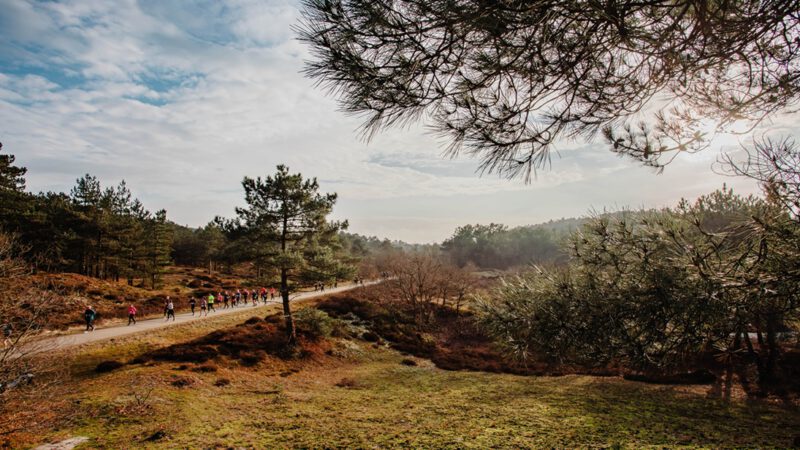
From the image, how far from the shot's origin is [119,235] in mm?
32844

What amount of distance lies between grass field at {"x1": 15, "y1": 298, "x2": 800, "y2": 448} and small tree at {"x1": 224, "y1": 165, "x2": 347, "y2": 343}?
494 cm

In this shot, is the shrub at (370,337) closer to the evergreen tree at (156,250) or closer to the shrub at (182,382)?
the shrub at (182,382)

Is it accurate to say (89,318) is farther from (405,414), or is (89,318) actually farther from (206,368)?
(405,414)

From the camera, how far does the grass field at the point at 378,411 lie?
766 centimetres

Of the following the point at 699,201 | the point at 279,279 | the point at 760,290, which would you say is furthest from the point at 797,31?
the point at 279,279

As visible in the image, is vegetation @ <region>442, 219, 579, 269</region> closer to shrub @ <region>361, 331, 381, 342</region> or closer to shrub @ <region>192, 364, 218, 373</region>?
shrub @ <region>361, 331, 381, 342</region>

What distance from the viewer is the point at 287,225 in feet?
62.7

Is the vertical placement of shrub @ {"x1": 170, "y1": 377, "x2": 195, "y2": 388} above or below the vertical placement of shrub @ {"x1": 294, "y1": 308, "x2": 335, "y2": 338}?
below

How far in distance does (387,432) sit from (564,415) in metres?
5.09

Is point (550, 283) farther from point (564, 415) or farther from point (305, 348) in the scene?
point (305, 348)

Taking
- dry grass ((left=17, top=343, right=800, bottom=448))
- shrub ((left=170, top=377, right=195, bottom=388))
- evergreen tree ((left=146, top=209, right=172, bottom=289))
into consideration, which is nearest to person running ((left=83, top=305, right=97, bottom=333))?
dry grass ((left=17, top=343, right=800, bottom=448))

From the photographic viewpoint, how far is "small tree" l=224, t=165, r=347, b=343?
58.7 ft

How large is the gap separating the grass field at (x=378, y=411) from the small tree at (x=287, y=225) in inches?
194

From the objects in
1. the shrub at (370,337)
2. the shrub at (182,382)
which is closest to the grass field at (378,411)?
the shrub at (182,382)
